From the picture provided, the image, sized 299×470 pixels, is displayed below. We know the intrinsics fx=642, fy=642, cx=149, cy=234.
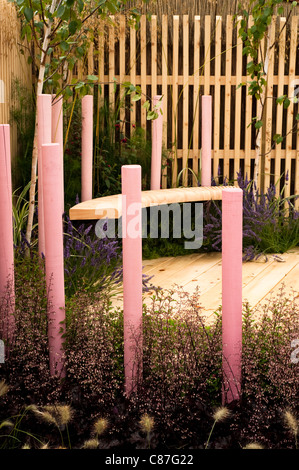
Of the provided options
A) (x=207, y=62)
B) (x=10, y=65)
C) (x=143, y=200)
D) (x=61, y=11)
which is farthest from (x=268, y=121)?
(x=61, y=11)

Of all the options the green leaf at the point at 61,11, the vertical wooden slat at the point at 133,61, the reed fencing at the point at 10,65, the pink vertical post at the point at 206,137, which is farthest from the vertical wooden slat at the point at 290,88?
the green leaf at the point at 61,11

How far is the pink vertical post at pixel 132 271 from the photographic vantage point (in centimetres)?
274

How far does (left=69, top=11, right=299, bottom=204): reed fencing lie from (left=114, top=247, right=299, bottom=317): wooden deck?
98 centimetres

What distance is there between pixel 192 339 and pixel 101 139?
340cm

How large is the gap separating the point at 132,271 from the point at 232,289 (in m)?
0.43

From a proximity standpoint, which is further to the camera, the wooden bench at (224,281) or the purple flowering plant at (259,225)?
the purple flowering plant at (259,225)

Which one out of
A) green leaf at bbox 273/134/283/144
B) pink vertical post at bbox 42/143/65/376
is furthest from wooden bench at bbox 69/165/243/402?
green leaf at bbox 273/134/283/144

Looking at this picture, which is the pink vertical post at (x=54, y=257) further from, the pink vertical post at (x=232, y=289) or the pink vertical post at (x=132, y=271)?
the pink vertical post at (x=232, y=289)

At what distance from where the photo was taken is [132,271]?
277 centimetres

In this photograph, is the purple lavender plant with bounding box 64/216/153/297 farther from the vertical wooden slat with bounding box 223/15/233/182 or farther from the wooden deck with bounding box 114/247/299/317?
the vertical wooden slat with bounding box 223/15/233/182

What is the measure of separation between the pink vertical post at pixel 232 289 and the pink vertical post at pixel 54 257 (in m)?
0.76

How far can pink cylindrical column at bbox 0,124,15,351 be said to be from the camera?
3070 mm

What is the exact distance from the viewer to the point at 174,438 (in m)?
2.57
